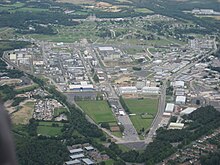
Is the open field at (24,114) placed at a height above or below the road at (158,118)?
above

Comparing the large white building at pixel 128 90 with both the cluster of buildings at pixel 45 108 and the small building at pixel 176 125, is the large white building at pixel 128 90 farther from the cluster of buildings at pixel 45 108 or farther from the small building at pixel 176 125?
the small building at pixel 176 125

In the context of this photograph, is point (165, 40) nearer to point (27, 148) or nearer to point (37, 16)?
point (37, 16)

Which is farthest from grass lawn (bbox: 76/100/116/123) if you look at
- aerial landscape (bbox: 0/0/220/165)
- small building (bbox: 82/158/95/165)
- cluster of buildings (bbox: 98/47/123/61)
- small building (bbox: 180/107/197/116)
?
cluster of buildings (bbox: 98/47/123/61)

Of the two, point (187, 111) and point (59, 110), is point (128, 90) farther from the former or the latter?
point (59, 110)

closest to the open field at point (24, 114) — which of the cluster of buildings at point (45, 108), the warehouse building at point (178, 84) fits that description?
the cluster of buildings at point (45, 108)

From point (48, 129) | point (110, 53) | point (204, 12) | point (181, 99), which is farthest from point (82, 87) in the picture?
point (204, 12)

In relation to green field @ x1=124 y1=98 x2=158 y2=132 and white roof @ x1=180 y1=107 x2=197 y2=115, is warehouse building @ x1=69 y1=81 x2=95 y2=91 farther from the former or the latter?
white roof @ x1=180 y1=107 x2=197 y2=115

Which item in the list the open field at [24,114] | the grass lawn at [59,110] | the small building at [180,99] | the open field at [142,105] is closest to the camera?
the open field at [24,114]

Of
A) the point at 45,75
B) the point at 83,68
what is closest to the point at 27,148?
the point at 45,75
